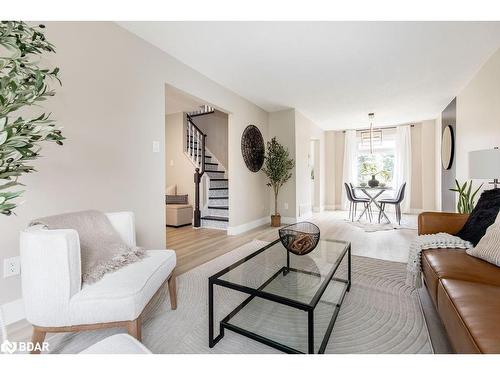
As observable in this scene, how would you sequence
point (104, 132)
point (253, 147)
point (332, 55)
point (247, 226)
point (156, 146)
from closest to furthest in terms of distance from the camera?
point (104, 132) < point (156, 146) < point (332, 55) < point (247, 226) < point (253, 147)

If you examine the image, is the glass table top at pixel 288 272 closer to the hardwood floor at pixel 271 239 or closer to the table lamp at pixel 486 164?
the hardwood floor at pixel 271 239

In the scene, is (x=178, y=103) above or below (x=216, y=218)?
above

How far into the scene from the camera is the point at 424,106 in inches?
191

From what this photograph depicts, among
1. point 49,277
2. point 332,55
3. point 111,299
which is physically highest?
point 332,55

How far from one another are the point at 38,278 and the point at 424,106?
6.35m

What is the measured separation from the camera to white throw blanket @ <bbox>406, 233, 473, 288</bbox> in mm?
1795

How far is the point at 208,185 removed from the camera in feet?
16.7

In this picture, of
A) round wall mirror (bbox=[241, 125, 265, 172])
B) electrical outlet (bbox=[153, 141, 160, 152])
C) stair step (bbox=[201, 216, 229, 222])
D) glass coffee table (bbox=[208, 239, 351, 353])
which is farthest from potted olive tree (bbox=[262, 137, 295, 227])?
glass coffee table (bbox=[208, 239, 351, 353])

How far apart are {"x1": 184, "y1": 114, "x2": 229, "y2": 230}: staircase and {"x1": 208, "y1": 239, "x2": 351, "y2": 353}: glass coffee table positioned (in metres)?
2.82

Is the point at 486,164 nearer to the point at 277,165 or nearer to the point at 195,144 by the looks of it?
the point at 277,165

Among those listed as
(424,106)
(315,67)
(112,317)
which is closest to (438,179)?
(424,106)

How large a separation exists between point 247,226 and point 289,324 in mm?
2869

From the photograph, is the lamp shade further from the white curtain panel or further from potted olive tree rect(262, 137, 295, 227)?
the white curtain panel

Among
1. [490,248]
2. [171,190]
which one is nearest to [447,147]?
[490,248]
